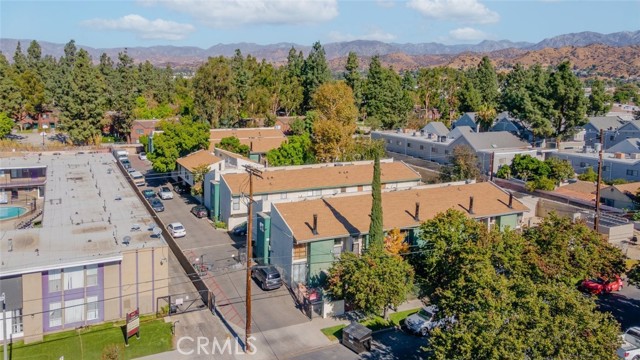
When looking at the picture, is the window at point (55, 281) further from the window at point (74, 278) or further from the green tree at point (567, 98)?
the green tree at point (567, 98)

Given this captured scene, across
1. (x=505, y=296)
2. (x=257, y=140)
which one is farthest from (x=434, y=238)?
(x=257, y=140)

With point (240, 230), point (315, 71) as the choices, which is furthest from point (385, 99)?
point (240, 230)

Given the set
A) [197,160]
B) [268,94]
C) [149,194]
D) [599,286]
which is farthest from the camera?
[268,94]

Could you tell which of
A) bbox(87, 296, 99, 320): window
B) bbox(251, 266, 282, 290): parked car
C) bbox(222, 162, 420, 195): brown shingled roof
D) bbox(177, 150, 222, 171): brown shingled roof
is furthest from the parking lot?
bbox(87, 296, 99, 320): window

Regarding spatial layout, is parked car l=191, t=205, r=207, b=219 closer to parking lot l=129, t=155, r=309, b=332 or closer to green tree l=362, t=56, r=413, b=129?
parking lot l=129, t=155, r=309, b=332

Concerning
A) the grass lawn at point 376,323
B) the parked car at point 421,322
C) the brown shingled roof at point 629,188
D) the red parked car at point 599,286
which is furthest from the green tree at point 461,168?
the parked car at point 421,322

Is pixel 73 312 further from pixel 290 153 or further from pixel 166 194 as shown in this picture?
pixel 290 153

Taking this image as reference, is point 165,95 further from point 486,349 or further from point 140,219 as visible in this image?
point 486,349
